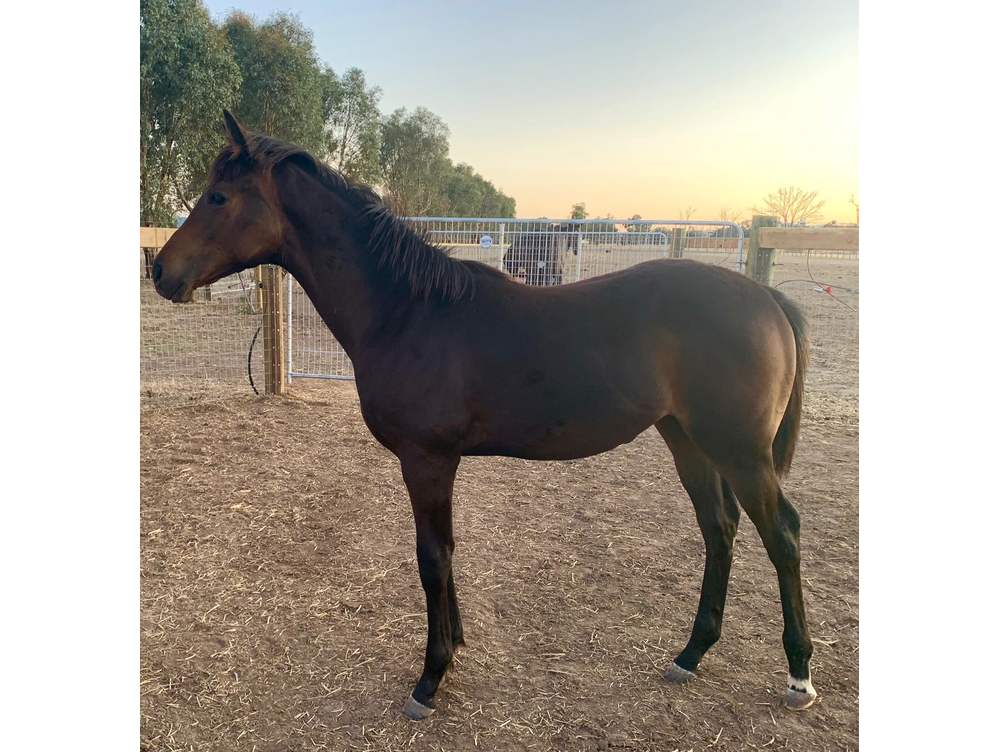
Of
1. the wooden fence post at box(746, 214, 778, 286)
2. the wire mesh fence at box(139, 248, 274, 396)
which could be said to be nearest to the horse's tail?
the wooden fence post at box(746, 214, 778, 286)

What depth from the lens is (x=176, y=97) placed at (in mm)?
14977

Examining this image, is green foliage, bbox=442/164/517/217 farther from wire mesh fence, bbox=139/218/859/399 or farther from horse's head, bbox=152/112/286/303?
horse's head, bbox=152/112/286/303

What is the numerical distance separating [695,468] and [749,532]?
5.04ft

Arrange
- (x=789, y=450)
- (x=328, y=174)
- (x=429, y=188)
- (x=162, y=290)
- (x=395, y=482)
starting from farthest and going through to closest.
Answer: (x=429, y=188)
(x=395, y=482)
(x=789, y=450)
(x=328, y=174)
(x=162, y=290)

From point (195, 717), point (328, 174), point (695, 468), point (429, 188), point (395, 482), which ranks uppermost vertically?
point (429, 188)

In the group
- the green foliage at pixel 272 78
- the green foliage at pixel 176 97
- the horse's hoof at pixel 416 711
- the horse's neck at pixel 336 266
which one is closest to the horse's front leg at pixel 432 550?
the horse's hoof at pixel 416 711

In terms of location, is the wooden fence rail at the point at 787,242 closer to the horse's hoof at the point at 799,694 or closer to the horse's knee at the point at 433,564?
the horse's hoof at the point at 799,694

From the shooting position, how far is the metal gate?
6203mm

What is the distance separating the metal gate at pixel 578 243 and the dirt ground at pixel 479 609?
2.51 m

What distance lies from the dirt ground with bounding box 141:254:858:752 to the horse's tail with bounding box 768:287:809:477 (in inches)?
36.1

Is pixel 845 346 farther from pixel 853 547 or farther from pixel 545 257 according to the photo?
pixel 853 547

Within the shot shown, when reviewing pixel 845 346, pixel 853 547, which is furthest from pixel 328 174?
pixel 845 346

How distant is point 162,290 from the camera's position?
205 cm

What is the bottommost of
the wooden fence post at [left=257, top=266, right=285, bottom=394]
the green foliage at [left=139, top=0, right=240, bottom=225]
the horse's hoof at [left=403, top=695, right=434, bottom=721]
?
the horse's hoof at [left=403, top=695, right=434, bottom=721]
